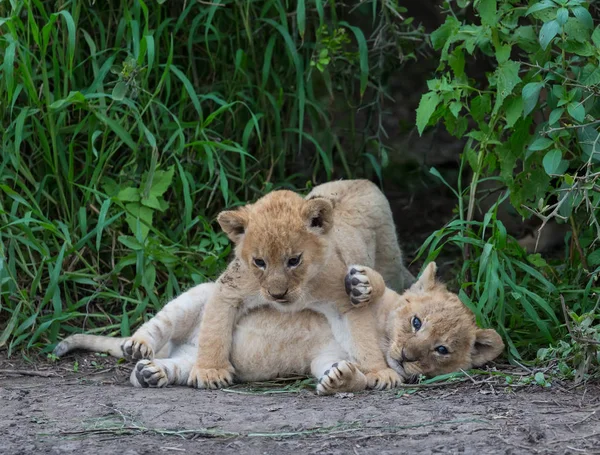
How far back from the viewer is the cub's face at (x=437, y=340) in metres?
5.25

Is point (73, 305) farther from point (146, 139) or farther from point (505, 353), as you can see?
point (505, 353)

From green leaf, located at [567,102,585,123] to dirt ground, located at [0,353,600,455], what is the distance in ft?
4.45

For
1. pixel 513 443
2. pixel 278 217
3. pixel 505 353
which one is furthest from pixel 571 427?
pixel 278 217

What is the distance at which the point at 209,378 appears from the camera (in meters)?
5.31

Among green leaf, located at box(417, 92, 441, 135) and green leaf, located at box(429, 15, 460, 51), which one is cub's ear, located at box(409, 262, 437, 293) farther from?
green leaf, located at box(429, 15, 460, 51)

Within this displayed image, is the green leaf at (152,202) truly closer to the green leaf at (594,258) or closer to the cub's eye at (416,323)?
the cub's eye at (416,323)

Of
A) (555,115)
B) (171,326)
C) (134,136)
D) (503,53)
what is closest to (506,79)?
(503,53)

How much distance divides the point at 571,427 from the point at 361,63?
3.34 m

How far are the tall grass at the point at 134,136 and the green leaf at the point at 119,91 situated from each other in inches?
0.4

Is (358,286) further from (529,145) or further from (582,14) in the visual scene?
(582,14)

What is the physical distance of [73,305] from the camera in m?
6.13

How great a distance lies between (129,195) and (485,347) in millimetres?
2498

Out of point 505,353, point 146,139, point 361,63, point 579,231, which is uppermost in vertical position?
point 361,63

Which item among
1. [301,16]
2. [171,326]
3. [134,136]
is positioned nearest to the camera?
[171,326]
